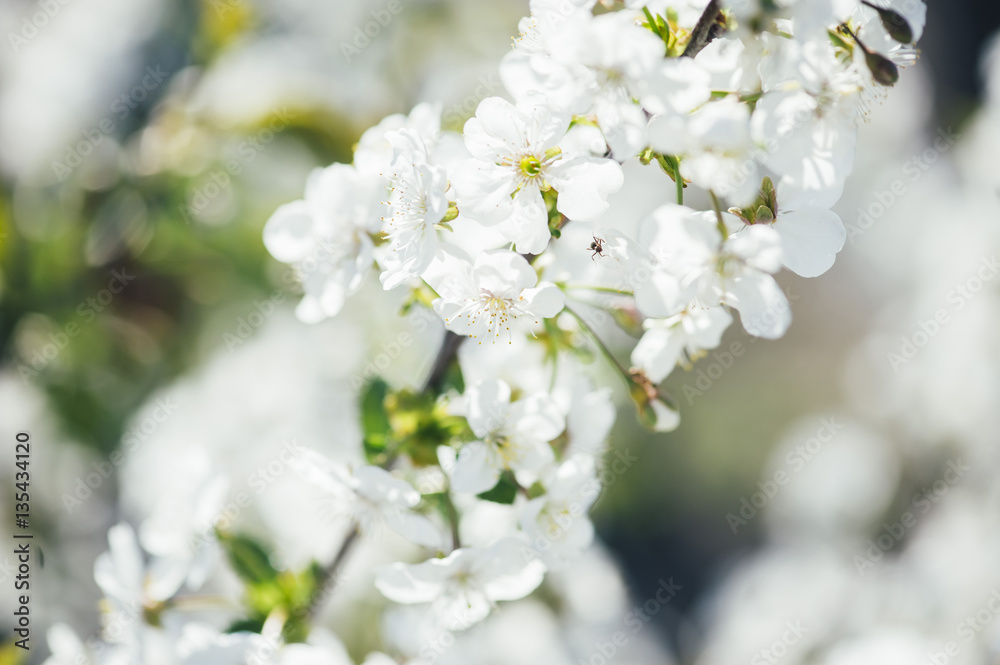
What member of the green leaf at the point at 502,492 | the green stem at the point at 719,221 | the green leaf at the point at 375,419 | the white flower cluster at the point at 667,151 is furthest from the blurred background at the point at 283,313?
the green stem at the point at 719,221

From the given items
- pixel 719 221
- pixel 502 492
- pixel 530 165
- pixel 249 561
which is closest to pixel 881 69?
pixel 719 221

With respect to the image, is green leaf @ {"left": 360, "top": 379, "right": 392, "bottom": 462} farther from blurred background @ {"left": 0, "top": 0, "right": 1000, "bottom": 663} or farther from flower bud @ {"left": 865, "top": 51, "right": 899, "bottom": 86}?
flower bud @ {"left": 865, "top": 51, "right": 899, "bottom": 86}

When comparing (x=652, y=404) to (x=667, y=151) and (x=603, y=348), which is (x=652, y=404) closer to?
(x=603, y=348)

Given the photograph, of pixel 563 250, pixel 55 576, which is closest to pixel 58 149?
pixel 55 576

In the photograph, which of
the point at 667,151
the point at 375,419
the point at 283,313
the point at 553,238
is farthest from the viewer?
the point at 283,313

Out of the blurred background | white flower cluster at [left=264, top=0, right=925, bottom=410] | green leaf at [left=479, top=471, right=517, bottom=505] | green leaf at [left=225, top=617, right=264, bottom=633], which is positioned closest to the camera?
white flower cluster at [left=264, top=0, right=925, bottom=410]

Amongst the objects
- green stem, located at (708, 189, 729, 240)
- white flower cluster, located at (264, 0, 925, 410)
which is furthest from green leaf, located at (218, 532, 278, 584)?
green stem, located at (708, 189, 729, 240)

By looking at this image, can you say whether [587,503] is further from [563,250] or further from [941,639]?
[941,639]
